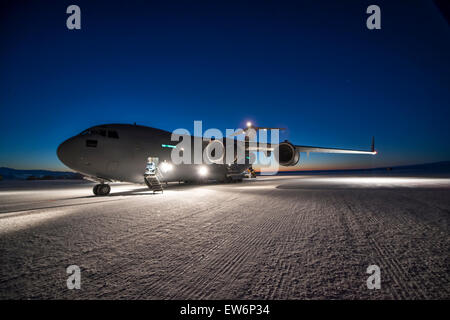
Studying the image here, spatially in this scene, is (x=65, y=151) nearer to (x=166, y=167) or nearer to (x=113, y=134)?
(x=113, y=134)

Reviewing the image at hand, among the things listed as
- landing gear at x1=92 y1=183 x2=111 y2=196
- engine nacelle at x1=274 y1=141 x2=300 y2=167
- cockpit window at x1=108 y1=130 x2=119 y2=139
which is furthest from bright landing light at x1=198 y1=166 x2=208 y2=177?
landing gear at x1=92 y1=183 x2=111 y2=196

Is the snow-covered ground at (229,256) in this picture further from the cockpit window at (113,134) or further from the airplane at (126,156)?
the cockpit window at (113,134)

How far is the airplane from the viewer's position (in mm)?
7078

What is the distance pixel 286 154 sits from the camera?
12430 millimetres

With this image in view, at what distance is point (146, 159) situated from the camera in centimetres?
914

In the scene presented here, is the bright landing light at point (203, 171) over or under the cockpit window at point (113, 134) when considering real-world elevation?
under

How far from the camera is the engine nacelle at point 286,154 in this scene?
11945 mm

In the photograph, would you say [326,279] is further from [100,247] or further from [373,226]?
[100,247]

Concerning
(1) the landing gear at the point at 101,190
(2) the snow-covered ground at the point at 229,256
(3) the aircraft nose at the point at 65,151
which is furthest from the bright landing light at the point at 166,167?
(2) the snow-covered ground at the point at 229,256

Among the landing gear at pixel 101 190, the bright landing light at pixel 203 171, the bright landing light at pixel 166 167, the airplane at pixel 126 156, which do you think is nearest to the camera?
the airplane at pixel 126 156

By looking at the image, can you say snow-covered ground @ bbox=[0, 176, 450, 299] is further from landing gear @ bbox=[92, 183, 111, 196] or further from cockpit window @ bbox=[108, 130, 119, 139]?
cockpit window @ bbox=[108, 130, 119, 139]

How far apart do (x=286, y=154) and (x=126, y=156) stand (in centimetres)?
975

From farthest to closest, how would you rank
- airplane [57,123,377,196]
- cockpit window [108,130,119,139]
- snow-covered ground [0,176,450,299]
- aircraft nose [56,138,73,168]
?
cockpit window [108,130,119,139] < airplane [57,123,377,196] < aircraft nose [56,138,73,168] < snow-covered ground [0,176,450,299]
